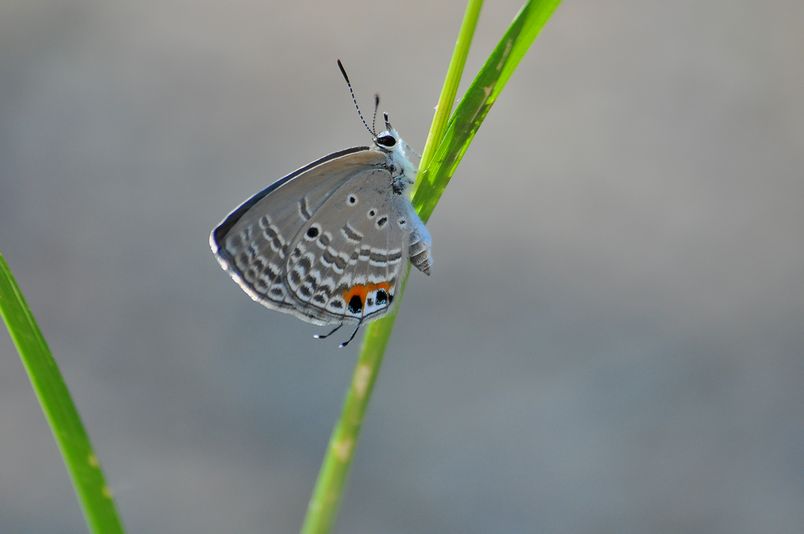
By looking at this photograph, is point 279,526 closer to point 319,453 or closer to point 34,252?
point 319,453

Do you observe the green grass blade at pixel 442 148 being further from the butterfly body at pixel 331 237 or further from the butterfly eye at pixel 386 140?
the butterfly eye at pixel 386 140

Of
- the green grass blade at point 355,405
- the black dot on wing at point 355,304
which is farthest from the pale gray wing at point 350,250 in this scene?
the green grass blade at point 355,405

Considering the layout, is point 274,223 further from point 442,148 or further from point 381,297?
point 442,148

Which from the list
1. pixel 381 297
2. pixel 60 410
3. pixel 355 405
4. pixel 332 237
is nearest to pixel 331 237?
pixel 332 237

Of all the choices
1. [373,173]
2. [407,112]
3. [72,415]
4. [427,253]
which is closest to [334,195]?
[373,173]

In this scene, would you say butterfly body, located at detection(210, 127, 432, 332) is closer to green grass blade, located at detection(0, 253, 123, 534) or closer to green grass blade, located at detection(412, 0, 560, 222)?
green grass blade, located at detection(412, 0, 560, 222)

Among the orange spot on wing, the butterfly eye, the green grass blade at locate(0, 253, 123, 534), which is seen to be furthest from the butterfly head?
the green grass blade at locate(0, 253, 123, 534)
